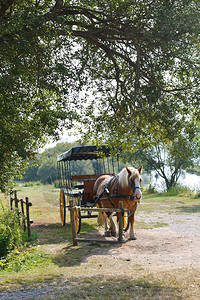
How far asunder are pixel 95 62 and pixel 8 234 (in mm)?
5884

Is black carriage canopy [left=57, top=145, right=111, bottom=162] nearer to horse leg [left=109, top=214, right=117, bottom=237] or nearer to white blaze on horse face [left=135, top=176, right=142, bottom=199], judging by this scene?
horse leg [left=109, top=214, right=117, bottom=237]

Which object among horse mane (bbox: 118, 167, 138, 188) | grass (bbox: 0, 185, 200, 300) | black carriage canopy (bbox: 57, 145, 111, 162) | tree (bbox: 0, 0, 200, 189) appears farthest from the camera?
black carriage canopy (bbox: 57, 145, 111, 162)

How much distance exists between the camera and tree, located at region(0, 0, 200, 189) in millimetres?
7697

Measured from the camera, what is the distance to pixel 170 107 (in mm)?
10062

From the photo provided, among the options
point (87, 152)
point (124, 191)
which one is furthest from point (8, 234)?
point (87, 152)

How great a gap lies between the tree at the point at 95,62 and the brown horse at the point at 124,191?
4.04 feet

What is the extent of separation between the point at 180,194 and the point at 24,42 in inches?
962

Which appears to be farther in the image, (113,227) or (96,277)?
(113,227)

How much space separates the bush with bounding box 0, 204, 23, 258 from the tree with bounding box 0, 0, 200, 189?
1.17 meters

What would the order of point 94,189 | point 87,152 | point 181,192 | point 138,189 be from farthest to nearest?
point 181,192 → point 87,152 → point 94,189 → point 138,189

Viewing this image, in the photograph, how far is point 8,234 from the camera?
30.9ft

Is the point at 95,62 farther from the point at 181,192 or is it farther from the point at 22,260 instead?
the point at 181,192

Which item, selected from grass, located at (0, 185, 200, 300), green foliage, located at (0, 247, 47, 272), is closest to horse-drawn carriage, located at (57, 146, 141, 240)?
grass, located at (0, 185, 200, 300)

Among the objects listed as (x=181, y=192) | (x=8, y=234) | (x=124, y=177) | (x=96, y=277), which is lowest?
(x=181, y=192)
